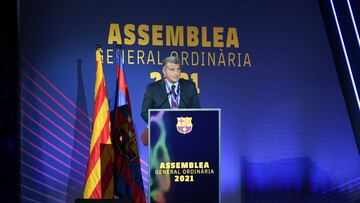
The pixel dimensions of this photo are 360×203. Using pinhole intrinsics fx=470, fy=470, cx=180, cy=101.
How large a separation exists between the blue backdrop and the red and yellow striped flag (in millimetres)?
627

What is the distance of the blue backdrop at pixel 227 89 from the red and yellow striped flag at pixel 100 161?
0.63 m

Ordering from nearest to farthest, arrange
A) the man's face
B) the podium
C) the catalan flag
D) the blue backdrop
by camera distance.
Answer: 1. the podium
2. the catalan flag
3. the blue backdrop
4. the man's face

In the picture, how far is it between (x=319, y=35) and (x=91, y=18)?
249cm

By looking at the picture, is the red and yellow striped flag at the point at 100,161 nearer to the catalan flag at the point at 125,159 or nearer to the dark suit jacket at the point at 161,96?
the catalan flag at the point at 125,159

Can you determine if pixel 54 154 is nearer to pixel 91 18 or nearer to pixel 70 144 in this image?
pixel 70 144

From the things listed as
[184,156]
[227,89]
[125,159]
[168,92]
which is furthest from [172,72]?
[184,156]

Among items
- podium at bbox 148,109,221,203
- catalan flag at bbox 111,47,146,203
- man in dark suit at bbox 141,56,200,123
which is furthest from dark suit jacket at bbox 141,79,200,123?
podium at bbox 148,109,221,203

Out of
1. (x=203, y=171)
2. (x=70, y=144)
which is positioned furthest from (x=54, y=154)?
(x=203, y=171)

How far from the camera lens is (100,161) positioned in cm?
414

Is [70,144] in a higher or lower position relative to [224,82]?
lower

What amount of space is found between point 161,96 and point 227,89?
2.36ft

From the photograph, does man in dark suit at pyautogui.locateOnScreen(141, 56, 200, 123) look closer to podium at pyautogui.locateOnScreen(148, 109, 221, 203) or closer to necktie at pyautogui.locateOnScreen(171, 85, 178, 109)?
necktie at pyautogui.locateOnScreen(171, 85, 178, 109)

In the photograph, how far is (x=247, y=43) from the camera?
16.6 ft

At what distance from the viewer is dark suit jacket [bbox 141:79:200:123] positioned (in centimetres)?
488
